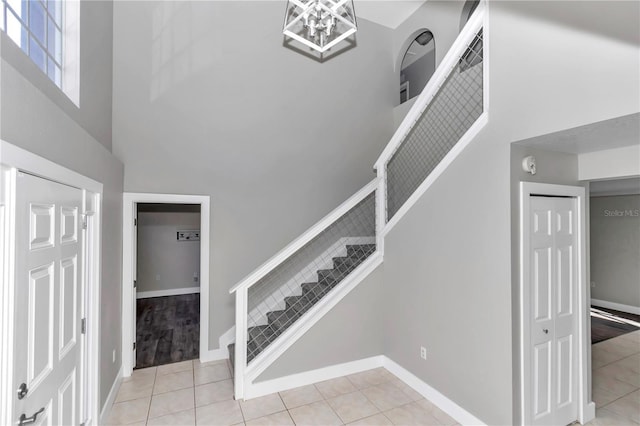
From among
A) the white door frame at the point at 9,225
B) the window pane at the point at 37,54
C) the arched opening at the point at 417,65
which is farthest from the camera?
the arched opening at the point at 417,65

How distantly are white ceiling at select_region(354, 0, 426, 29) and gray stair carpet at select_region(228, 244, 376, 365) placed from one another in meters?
3.53

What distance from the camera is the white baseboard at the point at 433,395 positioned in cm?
270

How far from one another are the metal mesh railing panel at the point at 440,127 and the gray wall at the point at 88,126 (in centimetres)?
304

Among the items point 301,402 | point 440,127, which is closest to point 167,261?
point 301,402

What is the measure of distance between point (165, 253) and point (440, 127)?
6517mm

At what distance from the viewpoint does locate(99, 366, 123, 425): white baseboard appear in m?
2.70

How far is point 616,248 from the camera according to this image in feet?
20.9

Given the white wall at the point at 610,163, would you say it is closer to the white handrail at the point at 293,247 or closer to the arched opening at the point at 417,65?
the white handrail at the point at 293,247

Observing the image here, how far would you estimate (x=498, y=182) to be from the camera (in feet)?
8.03

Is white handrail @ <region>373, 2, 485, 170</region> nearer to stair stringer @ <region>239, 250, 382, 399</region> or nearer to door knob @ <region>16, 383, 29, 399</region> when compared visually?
stair stringer @ <region>239, 250, 382, 399</region>

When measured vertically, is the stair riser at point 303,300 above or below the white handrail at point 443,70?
below

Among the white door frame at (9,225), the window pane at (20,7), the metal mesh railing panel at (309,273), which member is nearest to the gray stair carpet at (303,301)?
the metal mesh railing panel at (309,273)

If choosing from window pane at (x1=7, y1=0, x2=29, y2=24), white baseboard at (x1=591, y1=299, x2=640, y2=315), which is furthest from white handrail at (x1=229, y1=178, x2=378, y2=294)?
white baseboard at (x1=591, y1=299, x2=640, y2=315)

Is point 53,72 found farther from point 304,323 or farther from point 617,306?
point 617,306
